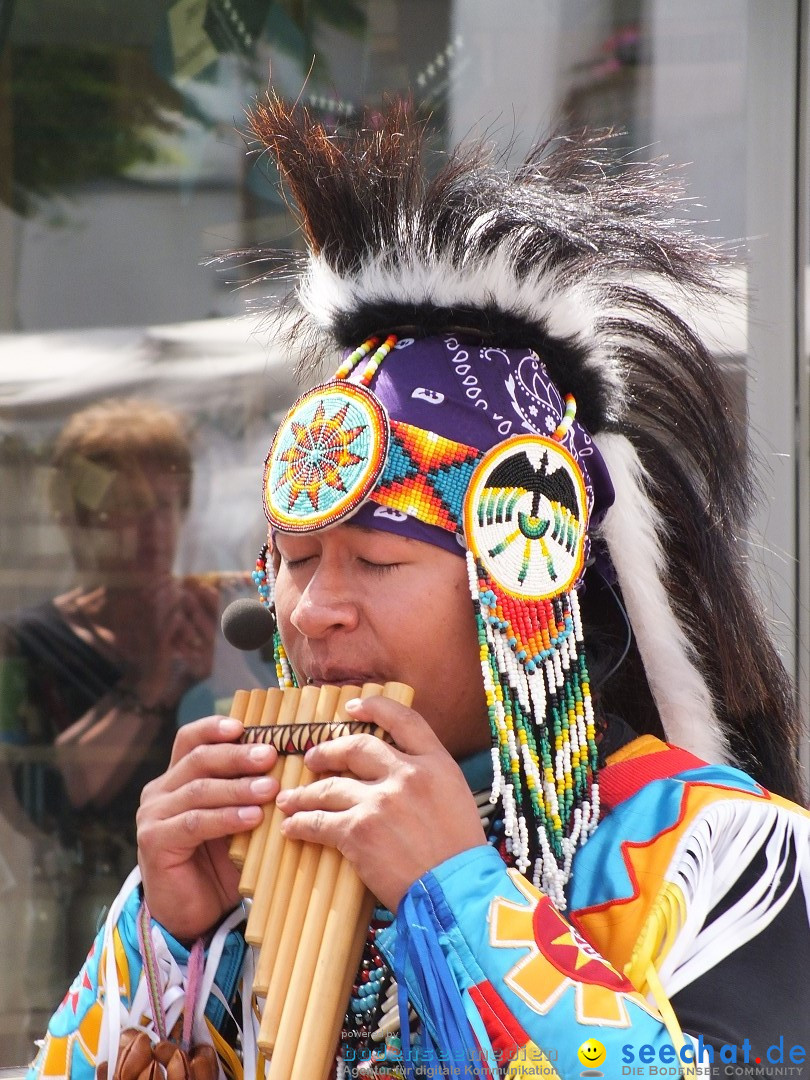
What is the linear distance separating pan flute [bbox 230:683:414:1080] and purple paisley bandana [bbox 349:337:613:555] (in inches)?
10.1

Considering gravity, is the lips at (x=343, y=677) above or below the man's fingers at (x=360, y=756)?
above

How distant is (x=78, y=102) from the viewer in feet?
12.9

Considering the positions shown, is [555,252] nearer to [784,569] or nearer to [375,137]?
[375,137]

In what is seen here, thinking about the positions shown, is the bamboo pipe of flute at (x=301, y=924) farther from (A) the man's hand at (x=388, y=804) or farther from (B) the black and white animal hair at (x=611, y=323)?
(B) the black and white animal hair at (x=611, y=323)

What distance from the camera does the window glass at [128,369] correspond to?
3.73 m

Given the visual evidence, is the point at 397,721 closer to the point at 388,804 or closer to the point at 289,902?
the point at 388,804

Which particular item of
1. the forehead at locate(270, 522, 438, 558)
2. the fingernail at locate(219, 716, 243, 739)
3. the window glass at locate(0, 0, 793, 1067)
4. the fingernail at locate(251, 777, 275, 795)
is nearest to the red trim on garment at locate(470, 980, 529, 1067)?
the fingernail at locate(251, 777, 275, 795)

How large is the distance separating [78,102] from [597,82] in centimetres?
172

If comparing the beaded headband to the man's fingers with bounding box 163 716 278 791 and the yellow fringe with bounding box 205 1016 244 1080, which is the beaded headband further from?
the yellow fringe with bounding box 205 1016 244 1080

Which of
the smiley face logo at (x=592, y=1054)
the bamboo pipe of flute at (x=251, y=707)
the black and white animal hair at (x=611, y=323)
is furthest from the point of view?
the black and white animal hair at (x=611, y=323)

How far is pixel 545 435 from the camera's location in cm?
178

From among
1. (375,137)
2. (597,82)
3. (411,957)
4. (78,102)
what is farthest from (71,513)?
(411,957)

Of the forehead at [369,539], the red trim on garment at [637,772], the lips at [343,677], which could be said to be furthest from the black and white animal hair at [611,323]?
the lips at [343,677]

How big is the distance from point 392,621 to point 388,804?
0.27 meters
